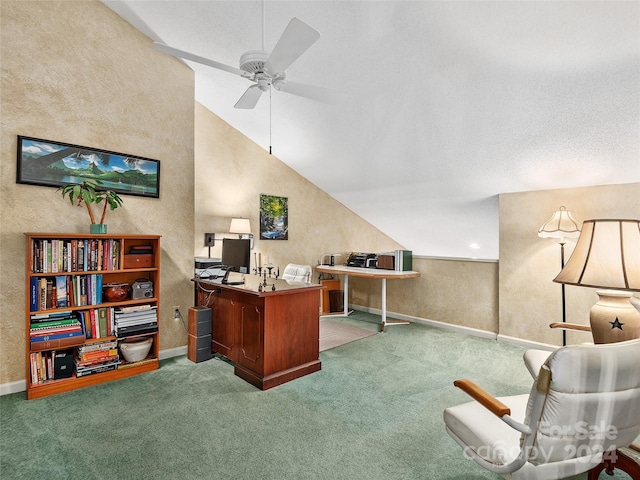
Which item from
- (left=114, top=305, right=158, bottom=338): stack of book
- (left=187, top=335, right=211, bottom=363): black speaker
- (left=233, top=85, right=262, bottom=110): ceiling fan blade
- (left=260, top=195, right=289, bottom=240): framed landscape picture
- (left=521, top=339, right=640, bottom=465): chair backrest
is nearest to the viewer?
(left=521, top=339, right=640, bottom=465): chair backrest

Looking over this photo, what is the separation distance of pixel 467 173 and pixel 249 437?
3.69 metres

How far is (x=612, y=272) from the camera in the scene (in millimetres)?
1787

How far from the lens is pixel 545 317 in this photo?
3.89 m

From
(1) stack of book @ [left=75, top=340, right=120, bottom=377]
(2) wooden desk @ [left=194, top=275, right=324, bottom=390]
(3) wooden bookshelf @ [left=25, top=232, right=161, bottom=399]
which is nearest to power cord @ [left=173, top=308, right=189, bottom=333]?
→ (3) wooden bookshelf @ [left=25, top=232, right=161, bottom=399]

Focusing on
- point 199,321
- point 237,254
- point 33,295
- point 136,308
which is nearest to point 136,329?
point 136,308

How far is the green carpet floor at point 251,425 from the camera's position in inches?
74.6

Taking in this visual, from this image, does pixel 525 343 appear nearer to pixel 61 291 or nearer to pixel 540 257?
pixel 540 257

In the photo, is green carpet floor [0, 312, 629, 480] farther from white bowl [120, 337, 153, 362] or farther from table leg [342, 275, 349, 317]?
table leg [342, 275, 349, 317]

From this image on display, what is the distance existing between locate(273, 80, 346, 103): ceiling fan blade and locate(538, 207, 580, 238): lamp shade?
2589 mm

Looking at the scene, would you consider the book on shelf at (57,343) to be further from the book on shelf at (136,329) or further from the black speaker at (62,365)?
the book on shelf at (136,329)

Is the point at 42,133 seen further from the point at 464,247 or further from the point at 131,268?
the point at 464,247

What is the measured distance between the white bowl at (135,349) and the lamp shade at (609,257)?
350 cm

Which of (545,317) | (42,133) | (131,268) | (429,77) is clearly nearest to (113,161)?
(42,133)

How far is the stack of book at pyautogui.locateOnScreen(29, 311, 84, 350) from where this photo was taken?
275 cm
